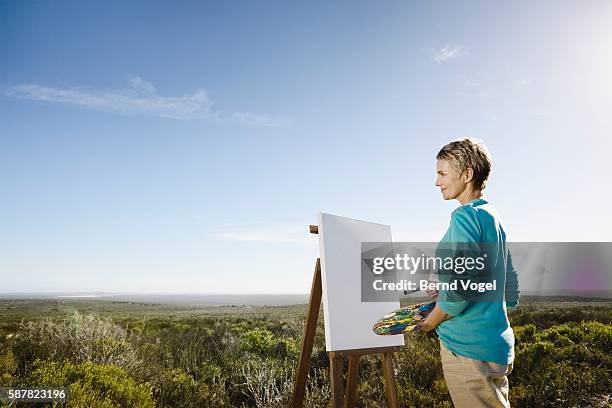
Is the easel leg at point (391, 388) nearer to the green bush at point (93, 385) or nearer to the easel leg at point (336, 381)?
the easel leg at point (336, 381)

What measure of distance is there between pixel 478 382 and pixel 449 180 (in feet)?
3.00

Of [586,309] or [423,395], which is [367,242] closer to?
[423,395]

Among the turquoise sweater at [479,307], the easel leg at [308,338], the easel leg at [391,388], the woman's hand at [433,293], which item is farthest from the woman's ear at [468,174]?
the easel leg at [391,388]

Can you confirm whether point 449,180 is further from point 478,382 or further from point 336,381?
point 336,381

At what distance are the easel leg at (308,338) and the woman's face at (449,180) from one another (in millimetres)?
1099

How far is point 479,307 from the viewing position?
6.85ft

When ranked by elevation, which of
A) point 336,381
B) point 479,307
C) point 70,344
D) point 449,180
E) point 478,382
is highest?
point 449,180

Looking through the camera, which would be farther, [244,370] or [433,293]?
[244,370]

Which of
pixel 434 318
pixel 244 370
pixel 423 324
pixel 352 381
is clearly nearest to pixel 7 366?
pixel 244 370

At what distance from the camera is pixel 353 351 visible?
298 centimetres

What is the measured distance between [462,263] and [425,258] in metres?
0.66

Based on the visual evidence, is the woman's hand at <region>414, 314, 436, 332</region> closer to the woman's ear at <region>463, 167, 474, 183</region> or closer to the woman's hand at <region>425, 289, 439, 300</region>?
the woman's hand at <region>425, 289, 439, 300</region>

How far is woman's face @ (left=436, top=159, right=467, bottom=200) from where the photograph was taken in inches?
86.9

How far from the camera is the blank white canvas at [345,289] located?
9.64ft
